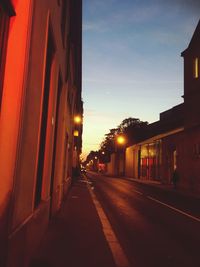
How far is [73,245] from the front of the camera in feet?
23.0

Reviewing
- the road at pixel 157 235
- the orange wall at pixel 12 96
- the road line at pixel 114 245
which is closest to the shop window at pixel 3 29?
the orange wall at pixel 12 96

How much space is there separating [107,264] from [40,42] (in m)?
4.07

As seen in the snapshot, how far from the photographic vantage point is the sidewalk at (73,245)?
18.8 ft

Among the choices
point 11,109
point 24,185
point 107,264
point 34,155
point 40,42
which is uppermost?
point 40,42

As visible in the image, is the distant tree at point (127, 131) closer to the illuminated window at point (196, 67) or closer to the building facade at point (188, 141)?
the building facade at point (188, 141)

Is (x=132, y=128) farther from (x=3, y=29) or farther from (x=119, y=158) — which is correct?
(x=3, y=29)

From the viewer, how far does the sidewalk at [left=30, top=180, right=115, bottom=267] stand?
225 inches

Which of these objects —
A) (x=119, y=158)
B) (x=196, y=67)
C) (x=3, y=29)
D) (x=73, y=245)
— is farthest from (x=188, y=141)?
(x=119, y=158)

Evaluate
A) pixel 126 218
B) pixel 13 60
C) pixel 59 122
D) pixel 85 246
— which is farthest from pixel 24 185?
pixel 126 218

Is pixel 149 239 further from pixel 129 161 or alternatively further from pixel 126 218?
pixel 129 161

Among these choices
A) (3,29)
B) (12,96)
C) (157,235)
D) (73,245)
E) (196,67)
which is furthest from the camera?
(196,67)

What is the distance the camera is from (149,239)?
25.8 feet

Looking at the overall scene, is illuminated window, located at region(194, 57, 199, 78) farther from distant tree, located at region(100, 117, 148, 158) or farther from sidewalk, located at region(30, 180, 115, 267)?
distant tree, located at region(100, 117, 148, 158)

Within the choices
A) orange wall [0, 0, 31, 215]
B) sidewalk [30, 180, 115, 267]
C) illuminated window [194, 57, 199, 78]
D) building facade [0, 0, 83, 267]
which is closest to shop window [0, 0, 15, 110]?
building facade [0, 0, 83, 267]
